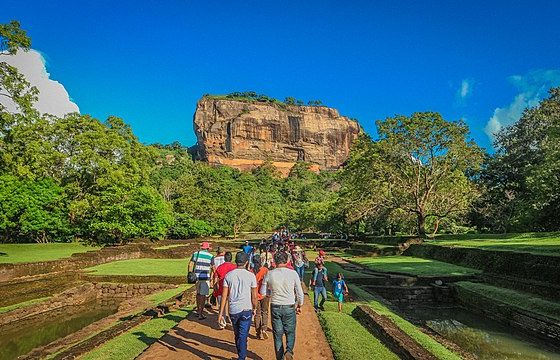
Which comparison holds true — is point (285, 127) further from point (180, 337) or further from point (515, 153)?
point (180, 337)

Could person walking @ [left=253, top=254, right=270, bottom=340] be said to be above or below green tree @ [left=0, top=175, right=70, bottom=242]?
below

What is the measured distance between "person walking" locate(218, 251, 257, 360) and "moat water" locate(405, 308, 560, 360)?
7.16 metres

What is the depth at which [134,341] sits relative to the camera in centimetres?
786

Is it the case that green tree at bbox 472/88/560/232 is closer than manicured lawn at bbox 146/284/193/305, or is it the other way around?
A: manicured lawn at bbox 146/284/193/305

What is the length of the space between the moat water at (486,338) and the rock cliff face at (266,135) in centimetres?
13840

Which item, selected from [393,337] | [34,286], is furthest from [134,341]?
[34,286]

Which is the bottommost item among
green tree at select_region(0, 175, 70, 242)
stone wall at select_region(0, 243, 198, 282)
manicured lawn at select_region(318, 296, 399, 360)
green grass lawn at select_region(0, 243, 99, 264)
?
manicured lawn at select_region(318, 296, 399, 360)

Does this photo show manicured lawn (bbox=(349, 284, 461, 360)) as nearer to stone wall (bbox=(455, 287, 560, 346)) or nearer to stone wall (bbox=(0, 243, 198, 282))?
stone wall (bbox=(455, 287, 560, 346))

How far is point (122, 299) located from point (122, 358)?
33.4 ft

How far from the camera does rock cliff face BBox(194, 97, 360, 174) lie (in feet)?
501

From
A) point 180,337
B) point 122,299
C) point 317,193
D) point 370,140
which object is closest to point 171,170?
point 317,193

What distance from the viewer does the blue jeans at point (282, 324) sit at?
5.79 meters

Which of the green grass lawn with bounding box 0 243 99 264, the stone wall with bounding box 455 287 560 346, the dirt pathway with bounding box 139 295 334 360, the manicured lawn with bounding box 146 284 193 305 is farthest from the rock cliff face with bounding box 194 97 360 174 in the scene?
the dirt pathway with bounding box 139 295 334 360

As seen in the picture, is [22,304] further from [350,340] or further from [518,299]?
[518,299]
